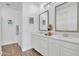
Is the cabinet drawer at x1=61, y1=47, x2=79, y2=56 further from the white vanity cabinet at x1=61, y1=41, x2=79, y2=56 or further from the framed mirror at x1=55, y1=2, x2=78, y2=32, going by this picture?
the framed mirror at x1=55, y1=2, x2=78, y2=32

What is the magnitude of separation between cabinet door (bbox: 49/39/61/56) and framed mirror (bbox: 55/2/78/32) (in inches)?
16.5

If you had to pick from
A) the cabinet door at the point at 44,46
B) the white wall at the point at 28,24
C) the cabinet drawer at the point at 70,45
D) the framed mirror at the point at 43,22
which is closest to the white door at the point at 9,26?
the white wall at the point at 28,24

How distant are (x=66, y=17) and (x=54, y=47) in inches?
27.4

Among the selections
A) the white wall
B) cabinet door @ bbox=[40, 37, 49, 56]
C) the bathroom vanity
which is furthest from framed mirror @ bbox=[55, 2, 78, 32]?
the white wall

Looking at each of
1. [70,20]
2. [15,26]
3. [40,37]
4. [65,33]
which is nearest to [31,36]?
[40,37]

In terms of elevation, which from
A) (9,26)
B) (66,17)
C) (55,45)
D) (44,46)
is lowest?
(44,46)

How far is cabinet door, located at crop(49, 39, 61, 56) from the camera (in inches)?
72.2

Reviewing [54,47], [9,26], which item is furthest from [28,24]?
Answer: [54,47]

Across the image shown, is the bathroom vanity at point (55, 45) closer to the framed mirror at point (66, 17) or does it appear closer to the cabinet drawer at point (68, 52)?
the cabinet drawer at point (68, 52)

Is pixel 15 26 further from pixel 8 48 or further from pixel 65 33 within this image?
pixel 65 33

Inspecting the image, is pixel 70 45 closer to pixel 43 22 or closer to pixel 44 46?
pixel 44 46

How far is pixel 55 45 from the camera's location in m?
1.93

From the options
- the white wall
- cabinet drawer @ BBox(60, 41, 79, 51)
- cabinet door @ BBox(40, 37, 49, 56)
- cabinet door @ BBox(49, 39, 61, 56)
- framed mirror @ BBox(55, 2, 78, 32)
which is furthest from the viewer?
the white wall

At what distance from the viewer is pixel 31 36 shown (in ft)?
8.50
